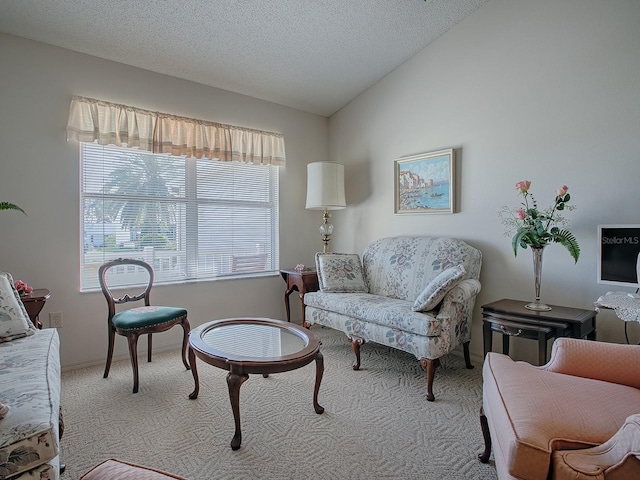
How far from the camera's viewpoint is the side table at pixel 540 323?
2143 millimetres

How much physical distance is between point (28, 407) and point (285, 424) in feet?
4.11

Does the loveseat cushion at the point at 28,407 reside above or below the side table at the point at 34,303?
below

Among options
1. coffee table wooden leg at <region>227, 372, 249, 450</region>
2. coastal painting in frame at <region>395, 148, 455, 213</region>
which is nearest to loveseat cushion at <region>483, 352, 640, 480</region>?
coffee table wooden leg at <region>227, 372, 249, 450</region>

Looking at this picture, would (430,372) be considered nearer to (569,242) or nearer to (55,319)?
(569,242)

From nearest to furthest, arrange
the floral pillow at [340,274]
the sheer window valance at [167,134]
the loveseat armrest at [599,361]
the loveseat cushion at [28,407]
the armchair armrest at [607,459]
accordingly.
Result: the armchair armrest at [607,459]
the loveseat cushion at [28,407]
the loveseat armrest at [599,361]
the sheer window valance at [167,134]
the floral pillow at [340,274]

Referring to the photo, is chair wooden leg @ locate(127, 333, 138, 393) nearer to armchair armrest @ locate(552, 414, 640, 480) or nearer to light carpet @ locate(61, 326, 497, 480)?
light carpet @ locate(61, 326, 497, 480)

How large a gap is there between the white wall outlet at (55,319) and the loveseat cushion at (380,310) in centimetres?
200

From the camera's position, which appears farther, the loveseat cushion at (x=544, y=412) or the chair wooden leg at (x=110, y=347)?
the chair wooden leg at (x=110, y=347)

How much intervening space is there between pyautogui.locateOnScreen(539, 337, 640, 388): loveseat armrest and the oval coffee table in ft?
3.92

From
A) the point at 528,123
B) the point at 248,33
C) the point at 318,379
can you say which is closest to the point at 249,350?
the point at 318,379

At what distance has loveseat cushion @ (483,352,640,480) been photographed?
108cm

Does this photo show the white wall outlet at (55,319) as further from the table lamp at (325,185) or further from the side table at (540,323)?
the side table at (540,323)

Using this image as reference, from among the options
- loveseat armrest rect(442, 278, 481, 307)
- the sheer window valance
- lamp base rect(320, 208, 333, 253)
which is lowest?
loveseat armrest rect(442, 278, 481, 307)

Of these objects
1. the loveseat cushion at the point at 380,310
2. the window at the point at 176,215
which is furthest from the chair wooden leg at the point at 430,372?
the window at the point at 176,215
